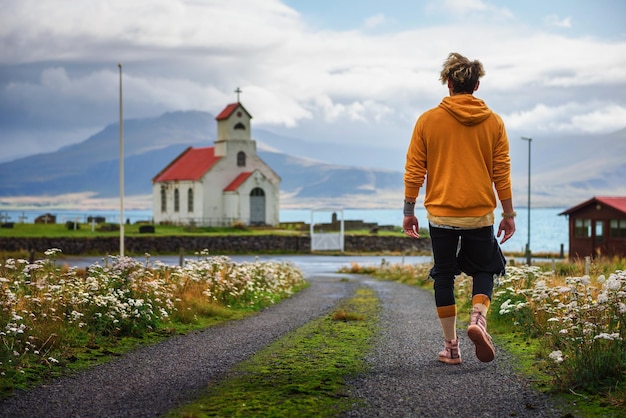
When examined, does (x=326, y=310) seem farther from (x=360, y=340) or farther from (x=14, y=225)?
(x=14, y=225)

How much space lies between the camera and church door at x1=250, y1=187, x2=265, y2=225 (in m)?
69.2

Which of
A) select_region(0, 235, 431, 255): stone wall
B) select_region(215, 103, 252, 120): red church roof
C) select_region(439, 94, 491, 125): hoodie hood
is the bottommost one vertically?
select_region(0, 235, 431, 255): stone wall

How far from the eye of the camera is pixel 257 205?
69.6 m

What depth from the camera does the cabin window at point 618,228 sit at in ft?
158

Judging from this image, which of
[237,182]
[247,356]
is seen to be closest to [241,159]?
[237,182]

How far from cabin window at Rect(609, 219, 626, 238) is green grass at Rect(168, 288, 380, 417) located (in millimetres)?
41363

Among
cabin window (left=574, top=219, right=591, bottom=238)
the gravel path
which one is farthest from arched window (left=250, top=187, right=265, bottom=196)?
the gravel path

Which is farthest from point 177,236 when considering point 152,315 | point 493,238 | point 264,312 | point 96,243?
point 493,238

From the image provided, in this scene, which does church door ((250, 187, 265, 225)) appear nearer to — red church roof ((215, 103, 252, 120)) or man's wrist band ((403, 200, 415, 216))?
red church roof ((215, 103, 252, 120))

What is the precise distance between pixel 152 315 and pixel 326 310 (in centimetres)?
460

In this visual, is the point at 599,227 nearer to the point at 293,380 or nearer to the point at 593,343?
the point at 593,343

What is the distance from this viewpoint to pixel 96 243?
50469mm

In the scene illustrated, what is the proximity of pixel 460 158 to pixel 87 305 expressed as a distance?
17.3ft

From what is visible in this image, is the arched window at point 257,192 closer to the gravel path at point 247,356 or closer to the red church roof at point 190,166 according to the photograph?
the red church roof at point 190,166
